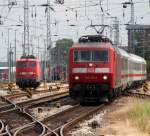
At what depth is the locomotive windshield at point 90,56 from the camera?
27.4 meters

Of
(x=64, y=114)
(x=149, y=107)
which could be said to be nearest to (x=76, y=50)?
(x=64, y=114)

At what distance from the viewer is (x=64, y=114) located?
23.0 metres

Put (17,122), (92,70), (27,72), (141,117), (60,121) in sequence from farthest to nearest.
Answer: (27,72), (92,70), (60,121), (17,122), (141,117)

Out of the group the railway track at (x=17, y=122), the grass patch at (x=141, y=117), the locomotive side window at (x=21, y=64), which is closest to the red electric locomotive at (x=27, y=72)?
the locomotive side window at (x=21, y=64)

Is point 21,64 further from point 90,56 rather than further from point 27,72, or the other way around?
point 90,56

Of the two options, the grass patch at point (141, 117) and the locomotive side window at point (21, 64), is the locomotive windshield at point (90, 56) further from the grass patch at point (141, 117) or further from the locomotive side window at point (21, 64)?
the locomotive side window at point (21, 64)

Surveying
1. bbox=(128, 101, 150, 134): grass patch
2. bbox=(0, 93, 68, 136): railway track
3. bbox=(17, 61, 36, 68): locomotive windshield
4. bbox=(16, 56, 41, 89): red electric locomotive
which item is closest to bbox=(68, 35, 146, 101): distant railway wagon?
bbox=(0, 93, 68, 136): railway track

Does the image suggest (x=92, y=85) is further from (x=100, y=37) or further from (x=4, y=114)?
(x=4, y=114)

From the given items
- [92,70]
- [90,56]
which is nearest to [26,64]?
[90,56]

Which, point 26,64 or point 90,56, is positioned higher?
point 90,56

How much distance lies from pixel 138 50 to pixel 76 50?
84.5 m

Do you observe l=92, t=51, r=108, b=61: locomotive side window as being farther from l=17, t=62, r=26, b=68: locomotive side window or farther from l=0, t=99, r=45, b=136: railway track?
l=17, t=62, r=26, b=68: locomotive side window

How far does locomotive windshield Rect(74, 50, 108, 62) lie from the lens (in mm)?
27375

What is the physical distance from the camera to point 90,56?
27438 mm
